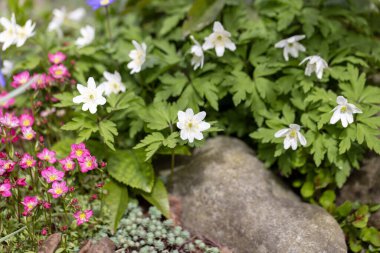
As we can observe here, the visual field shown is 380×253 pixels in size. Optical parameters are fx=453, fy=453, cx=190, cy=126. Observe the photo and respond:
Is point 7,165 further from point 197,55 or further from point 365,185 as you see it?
point 365,185

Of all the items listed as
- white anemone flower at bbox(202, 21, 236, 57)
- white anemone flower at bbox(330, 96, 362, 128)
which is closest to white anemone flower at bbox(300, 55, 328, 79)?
white anemone flower at bbox(330, 96, 362, 128)

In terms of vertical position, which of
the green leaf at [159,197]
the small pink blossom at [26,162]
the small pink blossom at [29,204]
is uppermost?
the small pink blossom at [26,162]

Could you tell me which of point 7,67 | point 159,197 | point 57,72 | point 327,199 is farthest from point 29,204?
point 327,199

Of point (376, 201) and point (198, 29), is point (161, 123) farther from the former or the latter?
point (376, 201)

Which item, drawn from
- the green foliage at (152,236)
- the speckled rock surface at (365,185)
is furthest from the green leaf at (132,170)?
the speckled rock surface at (365,185)

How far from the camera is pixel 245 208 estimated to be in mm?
2973

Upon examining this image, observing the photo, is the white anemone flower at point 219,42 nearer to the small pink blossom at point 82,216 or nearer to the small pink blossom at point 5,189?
the small pink blossom at point 82,216

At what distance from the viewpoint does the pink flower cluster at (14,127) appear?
109 inches

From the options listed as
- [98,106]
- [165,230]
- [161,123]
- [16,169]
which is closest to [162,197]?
[165,230]

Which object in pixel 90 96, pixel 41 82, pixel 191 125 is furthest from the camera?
pixel 41 82

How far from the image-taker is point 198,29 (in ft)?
11.2

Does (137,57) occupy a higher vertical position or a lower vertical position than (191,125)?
higher

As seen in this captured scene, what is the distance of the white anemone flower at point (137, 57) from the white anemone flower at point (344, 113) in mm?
1356

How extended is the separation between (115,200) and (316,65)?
1.62 m
